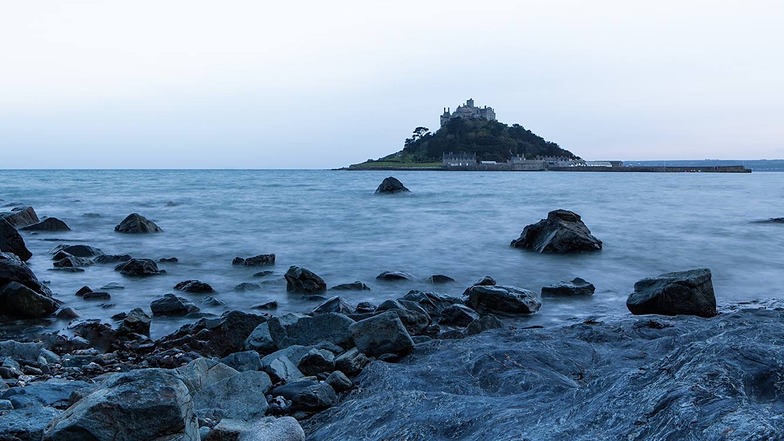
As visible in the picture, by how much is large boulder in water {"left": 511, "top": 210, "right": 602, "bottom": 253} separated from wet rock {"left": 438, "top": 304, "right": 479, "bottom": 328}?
838cm

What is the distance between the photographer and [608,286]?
A: 1357 cm

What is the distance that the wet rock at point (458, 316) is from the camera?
9922 mm

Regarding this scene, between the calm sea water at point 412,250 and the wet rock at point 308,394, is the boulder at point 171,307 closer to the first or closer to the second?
the calm sea water at point 412,250

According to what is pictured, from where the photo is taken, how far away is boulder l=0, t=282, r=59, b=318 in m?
10.5

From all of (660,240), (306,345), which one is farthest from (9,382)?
(660,240)

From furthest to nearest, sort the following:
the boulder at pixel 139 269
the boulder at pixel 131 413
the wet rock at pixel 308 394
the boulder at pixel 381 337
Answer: the boulder at pixel 139 269
the boulder at pixel 381 337
the wet rock at pixel 308 394
the boulder at pixel 131 413

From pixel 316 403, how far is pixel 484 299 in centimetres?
526

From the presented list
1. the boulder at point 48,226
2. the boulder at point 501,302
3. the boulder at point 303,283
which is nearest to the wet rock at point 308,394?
the boulder at point 501,302

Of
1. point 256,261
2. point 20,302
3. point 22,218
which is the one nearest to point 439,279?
point 256,261

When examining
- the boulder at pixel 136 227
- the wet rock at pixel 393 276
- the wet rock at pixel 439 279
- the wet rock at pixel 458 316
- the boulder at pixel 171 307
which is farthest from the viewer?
the boulder at pixel 136 227

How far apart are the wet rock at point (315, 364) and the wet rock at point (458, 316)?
125 inches

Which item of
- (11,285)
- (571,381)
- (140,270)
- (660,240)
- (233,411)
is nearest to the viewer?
(233,411)

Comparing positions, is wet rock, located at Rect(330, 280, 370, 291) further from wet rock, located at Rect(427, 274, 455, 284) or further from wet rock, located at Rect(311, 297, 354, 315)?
wet rock, located at Rect(311, 297, 354, 315)

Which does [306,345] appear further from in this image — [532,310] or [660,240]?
[660,240]
